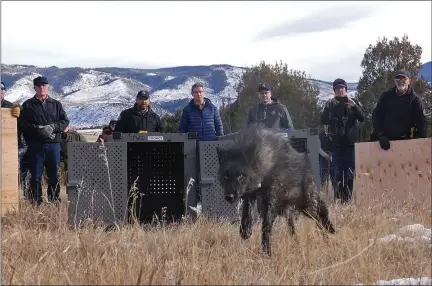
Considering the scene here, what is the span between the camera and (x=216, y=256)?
15.3 ft

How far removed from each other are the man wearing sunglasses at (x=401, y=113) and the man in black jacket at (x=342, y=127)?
1598 mm

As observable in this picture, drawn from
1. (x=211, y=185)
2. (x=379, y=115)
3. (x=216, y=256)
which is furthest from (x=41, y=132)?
(x=216, y=256)

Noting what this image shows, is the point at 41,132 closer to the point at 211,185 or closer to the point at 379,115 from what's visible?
the point at 211,185

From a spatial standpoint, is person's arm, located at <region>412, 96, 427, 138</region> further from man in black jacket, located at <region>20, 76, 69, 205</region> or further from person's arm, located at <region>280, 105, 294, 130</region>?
man in black jacket, located at <region>20, 76, 69, 205</region>

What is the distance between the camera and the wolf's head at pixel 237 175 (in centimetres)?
517

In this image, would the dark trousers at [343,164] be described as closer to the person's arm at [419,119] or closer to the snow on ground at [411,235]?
the person's arm at [419,119]

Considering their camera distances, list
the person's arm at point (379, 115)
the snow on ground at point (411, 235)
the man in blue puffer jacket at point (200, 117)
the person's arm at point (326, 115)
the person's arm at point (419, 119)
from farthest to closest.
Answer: the person's arm at point (326, 115)
the man in blue puffer jacket at point (200, 117)
the person's arm at point (379, 115)
the person's arm at point (419, 119)
the snow on ground at point (411, 235)

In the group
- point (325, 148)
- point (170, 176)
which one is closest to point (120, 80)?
point (325, 148)

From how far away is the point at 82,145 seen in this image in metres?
7.13

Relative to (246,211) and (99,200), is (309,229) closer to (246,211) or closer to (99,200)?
(246,211)

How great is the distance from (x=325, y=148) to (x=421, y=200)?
3973 millimetres

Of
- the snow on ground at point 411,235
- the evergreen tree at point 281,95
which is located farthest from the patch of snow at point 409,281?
the evergreen tree at point 281,95

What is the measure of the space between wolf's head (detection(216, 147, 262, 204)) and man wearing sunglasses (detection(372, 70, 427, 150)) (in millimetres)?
3439

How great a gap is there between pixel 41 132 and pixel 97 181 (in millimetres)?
2282
